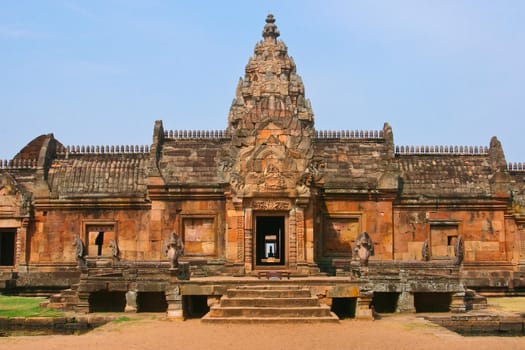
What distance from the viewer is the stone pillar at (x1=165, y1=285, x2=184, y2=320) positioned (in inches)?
786

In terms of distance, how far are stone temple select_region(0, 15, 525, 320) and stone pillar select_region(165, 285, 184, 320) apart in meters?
1.17

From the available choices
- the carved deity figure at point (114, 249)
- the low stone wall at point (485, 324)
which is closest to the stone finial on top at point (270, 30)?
the carved deity figure at point (114, 249)

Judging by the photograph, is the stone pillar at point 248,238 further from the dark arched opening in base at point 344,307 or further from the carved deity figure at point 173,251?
the dark arched opening in base at point 344,307

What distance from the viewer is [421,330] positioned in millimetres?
17500

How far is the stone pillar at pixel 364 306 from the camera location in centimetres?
1995

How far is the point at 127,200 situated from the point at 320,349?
14805 mm

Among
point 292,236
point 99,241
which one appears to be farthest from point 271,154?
point 99,241

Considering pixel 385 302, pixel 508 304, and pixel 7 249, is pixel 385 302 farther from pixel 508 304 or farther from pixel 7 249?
pixel 7 249

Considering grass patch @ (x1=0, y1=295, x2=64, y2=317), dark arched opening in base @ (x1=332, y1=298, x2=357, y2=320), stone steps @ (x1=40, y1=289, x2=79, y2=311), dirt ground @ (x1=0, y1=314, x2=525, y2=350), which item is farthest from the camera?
stone steps @ (x1=40, y1=289, x2=79, y2=311)

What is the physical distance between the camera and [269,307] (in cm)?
1905

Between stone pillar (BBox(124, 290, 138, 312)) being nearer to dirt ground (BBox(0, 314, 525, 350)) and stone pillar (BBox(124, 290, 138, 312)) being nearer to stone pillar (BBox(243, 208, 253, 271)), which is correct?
dirt ground (BBox(0, 314, 525, 350))

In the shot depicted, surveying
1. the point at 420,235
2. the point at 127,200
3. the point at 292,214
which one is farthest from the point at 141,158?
the point at 420,235

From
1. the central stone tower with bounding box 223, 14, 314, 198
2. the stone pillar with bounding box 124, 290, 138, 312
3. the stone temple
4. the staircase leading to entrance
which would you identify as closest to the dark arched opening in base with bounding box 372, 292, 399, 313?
the stone temple

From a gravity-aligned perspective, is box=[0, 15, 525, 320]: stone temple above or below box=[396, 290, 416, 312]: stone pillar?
above
